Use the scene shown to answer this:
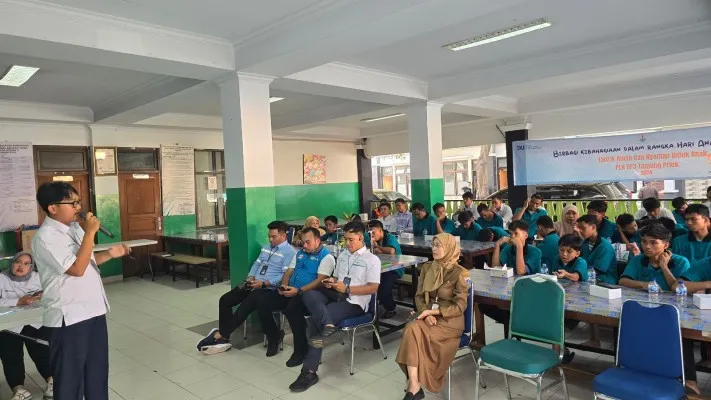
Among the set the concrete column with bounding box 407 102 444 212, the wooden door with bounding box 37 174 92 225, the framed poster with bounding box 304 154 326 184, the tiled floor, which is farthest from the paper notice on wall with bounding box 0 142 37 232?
the concrete column with bounding box 407 102 444 212

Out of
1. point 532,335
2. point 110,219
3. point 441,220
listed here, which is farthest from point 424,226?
point 110,219

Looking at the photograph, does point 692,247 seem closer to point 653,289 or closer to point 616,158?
point 653,289

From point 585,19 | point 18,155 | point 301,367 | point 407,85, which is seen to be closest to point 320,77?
point 407,85

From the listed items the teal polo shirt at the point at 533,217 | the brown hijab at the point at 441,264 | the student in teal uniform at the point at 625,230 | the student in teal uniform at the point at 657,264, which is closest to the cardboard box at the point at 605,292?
the student in teal uniform at the point at 657,264

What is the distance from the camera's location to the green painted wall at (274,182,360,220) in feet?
37.6

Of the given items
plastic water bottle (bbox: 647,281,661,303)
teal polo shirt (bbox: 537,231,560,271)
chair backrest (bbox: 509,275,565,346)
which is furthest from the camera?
teal polo shirt (bbox: 537,231,560,271)

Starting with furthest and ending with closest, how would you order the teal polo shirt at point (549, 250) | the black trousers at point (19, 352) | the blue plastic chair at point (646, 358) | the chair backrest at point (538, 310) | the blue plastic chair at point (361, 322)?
1. the teal polo shirt at point (549, 250)
2. the blue plastic chair at point (361, 322)
3. the black trousers at point (19, 352)
4. the chair backrest at point (538, 310)
5. the blue plastic chair at point (646, 358)

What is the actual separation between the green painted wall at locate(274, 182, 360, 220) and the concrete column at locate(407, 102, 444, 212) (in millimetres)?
4617

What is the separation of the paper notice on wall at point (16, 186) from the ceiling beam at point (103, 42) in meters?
4.30

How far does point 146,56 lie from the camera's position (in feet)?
14.0

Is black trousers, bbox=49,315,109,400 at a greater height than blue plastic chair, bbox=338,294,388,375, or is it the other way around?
black trousers, bbox=49,315,109,400

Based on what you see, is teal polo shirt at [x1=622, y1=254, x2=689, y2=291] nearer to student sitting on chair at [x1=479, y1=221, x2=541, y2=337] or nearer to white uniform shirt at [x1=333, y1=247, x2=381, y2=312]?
student sitting on chair at [x1=479, y1=221, x2=541, y2=337]

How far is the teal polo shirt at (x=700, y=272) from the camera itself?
3398 millimetres

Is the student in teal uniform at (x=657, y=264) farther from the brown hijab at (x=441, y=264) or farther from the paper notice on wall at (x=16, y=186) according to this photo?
the paper notice on wall at (x=16, y=186)
